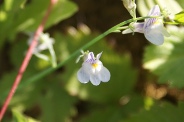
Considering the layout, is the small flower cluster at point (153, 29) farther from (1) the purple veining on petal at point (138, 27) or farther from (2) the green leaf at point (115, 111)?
(2) the green leaf at point (115, 111)

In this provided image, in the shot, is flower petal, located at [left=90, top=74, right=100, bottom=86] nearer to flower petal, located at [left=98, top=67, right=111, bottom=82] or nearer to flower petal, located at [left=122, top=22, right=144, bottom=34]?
flower petal, located at [left=98, top=67, right=111, bottom=82]

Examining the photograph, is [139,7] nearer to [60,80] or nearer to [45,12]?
[45,12]

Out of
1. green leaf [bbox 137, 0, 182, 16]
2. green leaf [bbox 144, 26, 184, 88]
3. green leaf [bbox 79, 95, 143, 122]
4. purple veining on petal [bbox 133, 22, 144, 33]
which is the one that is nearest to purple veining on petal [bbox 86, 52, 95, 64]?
purple veining on petal [bbox 133, 22, 144, 33]

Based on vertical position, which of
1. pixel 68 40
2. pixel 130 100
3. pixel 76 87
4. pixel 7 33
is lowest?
pixel 130 100

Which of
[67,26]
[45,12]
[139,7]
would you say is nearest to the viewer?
[139,7]

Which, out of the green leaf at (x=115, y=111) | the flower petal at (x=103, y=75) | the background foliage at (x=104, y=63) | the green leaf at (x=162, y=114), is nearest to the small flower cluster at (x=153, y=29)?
the flower petal at (x=103, y=75)

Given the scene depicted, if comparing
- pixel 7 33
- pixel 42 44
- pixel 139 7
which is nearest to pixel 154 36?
pixel 139 7
